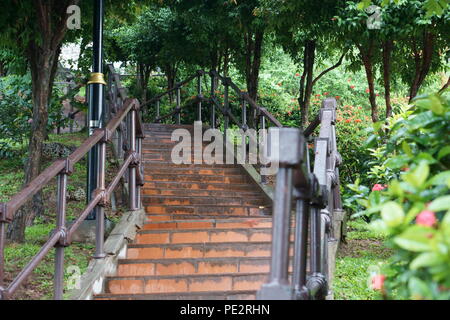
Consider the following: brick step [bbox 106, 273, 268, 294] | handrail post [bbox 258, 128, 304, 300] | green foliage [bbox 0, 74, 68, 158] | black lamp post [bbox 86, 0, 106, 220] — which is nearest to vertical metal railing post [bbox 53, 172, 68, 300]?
brick step [bbox 106, 273, 268, 294]

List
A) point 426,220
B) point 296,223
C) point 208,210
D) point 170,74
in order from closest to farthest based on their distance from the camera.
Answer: point 426,220 → point 296,223 → point 208,210 → point 170,74

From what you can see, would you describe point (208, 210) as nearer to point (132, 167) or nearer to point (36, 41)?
point (132, 167)

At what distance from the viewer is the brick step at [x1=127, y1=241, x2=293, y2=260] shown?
5.23 m

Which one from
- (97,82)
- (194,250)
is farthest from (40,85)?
(194,250)

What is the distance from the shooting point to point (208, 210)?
21.7 feet

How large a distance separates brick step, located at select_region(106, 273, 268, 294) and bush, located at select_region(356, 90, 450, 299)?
226 cm

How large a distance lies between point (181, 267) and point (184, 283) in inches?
10.2

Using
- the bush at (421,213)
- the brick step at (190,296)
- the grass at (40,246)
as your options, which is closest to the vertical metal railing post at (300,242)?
the bush at (421,213)

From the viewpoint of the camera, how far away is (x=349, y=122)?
13023mm

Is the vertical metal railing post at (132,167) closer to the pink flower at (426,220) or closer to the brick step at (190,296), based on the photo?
the brick step at (190,296)

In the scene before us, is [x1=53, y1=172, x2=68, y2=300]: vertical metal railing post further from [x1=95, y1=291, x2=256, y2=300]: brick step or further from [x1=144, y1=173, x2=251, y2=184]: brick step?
[x1=144, y1=173, x2=251, y2=184]: brick step

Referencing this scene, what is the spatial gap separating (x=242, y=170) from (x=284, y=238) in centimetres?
610

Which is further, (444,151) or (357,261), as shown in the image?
(357,261)

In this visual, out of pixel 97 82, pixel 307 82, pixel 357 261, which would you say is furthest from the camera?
pixel 307 82
